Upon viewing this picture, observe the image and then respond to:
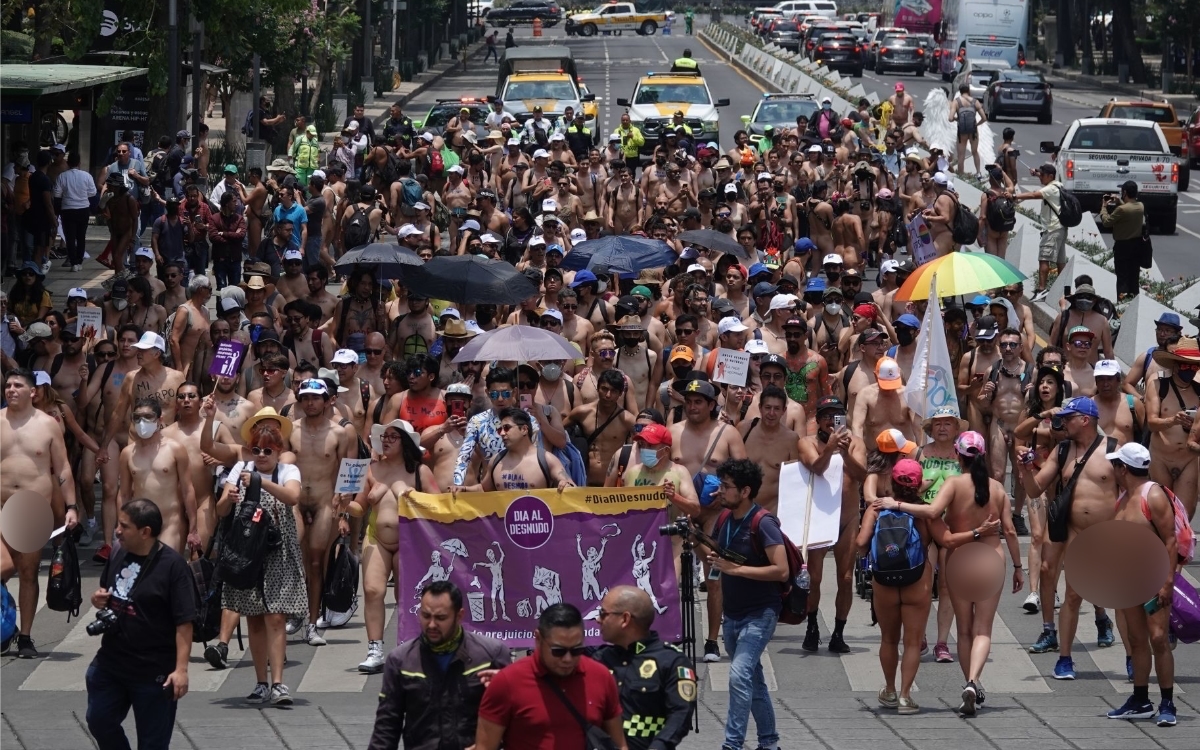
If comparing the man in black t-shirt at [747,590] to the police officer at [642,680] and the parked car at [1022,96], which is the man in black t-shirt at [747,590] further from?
the parked car at [1022,96]

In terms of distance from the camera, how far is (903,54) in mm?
69562

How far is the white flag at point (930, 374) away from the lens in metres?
12.9

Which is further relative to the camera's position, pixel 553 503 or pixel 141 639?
pixel 553 503

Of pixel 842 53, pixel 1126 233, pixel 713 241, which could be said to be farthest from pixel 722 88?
pixel 713 241

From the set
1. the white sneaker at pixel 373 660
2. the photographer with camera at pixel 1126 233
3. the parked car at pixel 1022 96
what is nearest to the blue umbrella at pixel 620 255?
the photographer with camera at pixel 1126 233

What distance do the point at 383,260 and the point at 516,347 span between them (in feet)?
11.9

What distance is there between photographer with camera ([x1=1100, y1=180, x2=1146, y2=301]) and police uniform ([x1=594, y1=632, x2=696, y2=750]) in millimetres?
14377

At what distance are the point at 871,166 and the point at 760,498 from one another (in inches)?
489

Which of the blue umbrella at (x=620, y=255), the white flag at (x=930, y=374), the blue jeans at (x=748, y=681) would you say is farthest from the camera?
the blue umbrella at (x=620, y=255)

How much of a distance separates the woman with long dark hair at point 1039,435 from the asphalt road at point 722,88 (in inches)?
561

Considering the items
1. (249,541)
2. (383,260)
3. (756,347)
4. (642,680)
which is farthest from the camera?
(383,260)

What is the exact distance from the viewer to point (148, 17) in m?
28.7

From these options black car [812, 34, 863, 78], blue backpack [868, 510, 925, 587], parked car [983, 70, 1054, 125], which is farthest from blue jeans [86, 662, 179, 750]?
black car [812, 34, 863, 78]

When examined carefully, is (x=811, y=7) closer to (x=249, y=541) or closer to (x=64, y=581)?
(x=64, y=581)
